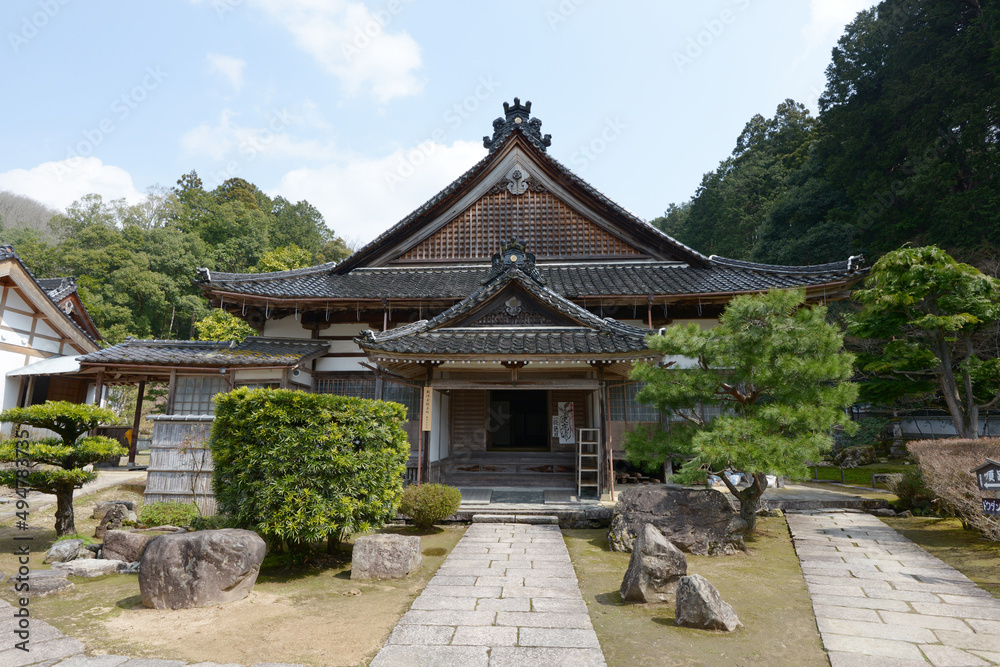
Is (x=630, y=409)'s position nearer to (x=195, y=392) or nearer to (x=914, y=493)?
(x=914, y=493)

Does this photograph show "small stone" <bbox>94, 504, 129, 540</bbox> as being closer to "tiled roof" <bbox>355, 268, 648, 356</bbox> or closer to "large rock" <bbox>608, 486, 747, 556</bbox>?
"tiled roof" <bbox>355, 268, 648, 356</bbox>

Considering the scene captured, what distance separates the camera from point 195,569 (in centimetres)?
534

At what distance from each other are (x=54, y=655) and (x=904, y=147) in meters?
34.0

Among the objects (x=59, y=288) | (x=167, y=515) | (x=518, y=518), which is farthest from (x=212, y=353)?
(x=59, y=288)

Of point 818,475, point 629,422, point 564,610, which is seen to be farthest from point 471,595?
point 818,475

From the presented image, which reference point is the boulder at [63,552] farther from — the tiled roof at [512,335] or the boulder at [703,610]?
the boulder at [703,610]

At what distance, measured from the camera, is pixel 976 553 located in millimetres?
7570

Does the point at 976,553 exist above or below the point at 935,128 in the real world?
below

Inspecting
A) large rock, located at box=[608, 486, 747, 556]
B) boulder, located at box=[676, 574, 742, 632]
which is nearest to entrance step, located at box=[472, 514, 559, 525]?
large rock, located at box=[608, 486, 747, 556]

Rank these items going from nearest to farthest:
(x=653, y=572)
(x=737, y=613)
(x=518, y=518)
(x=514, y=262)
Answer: (x=737, y=613) < (x=653, y=572) < (x=518, y=518) < (x=514, y=262)

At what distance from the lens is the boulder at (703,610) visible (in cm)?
481

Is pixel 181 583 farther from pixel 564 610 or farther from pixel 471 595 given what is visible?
pixel 564 610

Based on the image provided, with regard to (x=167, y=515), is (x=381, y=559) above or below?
below

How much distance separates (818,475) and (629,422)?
9.18 metres
